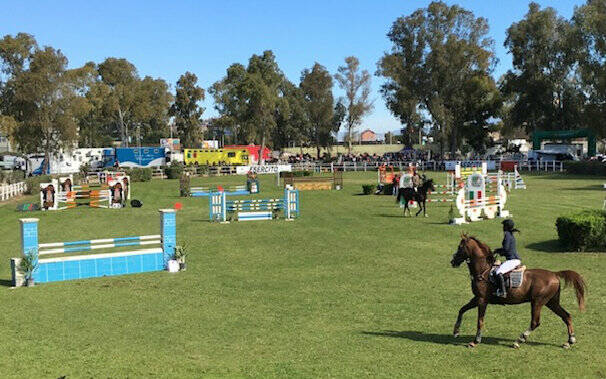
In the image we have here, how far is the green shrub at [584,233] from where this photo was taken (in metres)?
15.8

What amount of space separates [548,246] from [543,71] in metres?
59.0

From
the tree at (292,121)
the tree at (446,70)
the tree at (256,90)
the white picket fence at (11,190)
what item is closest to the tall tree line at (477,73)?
the tree at (446,70)

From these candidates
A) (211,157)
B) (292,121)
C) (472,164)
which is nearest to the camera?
(472,164)

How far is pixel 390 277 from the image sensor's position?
43.4 feet

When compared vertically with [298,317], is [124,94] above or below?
above

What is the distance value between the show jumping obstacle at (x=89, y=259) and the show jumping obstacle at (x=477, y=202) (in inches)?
472

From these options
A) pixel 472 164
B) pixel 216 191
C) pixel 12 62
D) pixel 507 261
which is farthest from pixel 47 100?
pixel 507 261

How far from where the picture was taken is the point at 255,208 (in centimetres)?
2548

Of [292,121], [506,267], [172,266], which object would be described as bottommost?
[172,266]

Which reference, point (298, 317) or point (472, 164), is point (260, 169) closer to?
point (472, 164)

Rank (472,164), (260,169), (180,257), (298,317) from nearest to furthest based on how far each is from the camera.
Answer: (298,317) < (180,257) < (472,164) < (260,169)

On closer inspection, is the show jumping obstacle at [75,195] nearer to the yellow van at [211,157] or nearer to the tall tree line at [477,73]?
the yellow van at [211,157]

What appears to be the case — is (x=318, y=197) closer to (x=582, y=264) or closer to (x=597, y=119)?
(x=582, y=264)

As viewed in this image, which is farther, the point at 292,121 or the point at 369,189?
the point at 292,121
